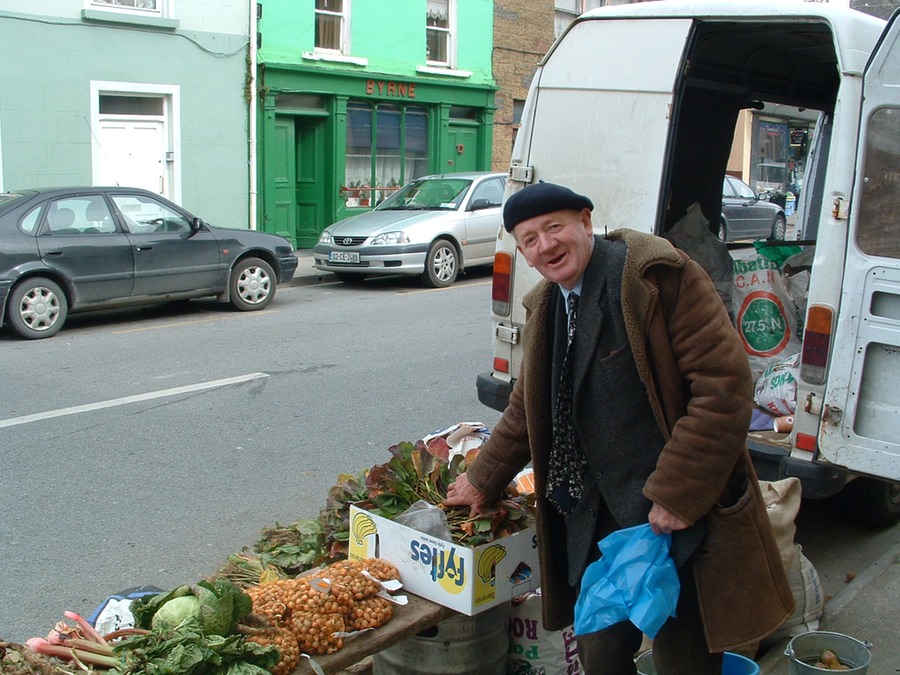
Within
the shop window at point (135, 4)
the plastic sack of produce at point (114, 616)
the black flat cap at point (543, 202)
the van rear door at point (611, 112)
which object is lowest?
the plastic sack of produce at point (114, 616)

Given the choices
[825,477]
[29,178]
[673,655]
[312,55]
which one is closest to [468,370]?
[825,477]

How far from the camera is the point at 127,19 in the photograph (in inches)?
629

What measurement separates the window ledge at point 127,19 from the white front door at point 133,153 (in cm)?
151

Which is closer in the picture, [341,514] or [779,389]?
[341,514]

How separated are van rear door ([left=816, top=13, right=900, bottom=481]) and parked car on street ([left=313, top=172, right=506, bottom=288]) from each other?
33.6 ft

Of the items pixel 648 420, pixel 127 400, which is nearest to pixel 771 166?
pixel 127 400

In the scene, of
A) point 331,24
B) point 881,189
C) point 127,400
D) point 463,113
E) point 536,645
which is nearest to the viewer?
point 536,645

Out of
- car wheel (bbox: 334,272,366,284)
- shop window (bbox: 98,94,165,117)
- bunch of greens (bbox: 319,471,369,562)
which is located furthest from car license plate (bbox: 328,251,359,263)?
bunch of greens (bbox: 319,471,369,562)

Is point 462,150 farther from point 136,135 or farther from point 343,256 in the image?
point 343,256

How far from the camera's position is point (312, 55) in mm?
18703

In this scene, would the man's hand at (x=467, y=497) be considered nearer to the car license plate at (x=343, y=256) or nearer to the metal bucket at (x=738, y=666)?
the metal bucket at (x=738, y=666)

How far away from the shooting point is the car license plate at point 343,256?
14.4m

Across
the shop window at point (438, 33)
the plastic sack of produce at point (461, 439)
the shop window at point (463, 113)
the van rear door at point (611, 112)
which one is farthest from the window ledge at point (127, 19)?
the plastic sack of produce at point (461, 439)

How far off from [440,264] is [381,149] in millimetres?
6711
